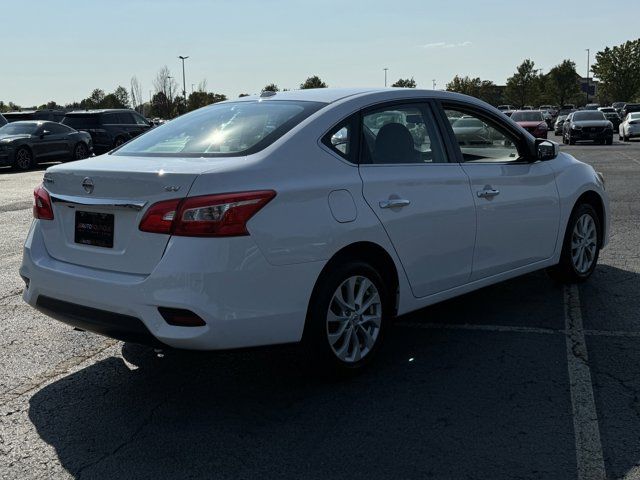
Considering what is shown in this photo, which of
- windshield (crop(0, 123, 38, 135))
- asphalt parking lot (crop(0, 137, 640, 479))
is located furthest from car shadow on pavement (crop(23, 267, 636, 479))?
windshield (crop(0, 123, 38, 135))

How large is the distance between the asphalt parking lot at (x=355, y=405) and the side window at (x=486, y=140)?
3.85ft

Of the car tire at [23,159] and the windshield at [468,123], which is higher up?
the windshield at [468,123]

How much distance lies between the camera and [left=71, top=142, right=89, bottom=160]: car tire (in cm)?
2490

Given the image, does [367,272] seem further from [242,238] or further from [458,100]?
[458,100]

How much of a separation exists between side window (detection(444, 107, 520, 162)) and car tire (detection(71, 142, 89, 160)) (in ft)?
69.3

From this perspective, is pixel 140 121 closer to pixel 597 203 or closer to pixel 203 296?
pixel 597 203

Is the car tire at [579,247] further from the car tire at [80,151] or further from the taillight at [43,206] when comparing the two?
the car tire at [80,151]

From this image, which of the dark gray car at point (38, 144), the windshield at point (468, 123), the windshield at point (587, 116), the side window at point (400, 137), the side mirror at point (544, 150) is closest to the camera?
the side window at point (400, 137)

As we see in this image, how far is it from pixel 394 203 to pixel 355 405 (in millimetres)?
1182

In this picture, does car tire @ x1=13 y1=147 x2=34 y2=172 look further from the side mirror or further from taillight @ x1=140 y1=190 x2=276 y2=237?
taillight @ x1=140 y1=190 x2=276 y2=237

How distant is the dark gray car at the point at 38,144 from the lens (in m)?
22.8

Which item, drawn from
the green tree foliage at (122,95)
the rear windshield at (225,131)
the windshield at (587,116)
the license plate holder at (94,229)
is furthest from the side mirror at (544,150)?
the green tree foliage at (122,95)

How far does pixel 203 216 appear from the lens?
12.0ft

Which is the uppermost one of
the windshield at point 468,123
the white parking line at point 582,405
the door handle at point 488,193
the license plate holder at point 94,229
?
the windshield at point 468,123
